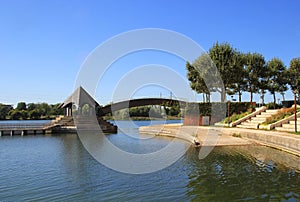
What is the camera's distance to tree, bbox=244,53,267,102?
129 ft

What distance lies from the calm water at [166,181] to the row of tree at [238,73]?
2240cm

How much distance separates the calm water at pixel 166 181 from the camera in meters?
7.75

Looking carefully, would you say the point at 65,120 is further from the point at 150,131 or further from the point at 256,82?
the point at 256,82

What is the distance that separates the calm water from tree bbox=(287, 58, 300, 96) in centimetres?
3024

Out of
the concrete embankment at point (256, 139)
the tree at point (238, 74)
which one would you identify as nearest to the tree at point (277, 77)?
the tree at point (238, 74)

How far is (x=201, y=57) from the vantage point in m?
35.3

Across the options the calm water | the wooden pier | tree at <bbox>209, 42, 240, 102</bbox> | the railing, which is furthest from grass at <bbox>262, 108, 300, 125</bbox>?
the wooden pier

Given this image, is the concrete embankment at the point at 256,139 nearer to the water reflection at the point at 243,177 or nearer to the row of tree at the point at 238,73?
the water reflection at the point at 243,177

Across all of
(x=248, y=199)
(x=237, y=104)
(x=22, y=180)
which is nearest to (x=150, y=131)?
(x=237, y=104)

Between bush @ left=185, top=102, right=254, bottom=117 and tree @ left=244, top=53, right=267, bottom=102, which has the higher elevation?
tree @ left=244, top=53, right=267, bottom=102

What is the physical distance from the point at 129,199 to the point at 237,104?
26.0 metres

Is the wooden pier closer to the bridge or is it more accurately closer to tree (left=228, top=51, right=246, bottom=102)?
the bridge

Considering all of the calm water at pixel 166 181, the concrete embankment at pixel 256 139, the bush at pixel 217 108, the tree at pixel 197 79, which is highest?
the tree at pixel 197 79

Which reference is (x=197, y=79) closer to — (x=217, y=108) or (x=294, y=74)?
(x=217, y=108)
